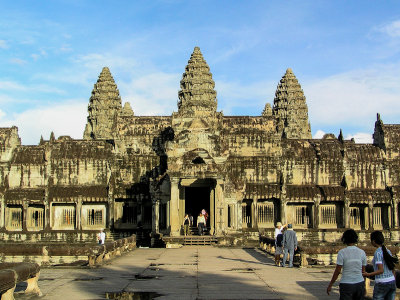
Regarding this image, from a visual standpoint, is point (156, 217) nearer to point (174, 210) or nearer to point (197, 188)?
point (174, 210)

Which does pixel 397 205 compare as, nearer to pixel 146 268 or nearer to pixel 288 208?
pixel 288 208

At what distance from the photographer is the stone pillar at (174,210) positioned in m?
38.7

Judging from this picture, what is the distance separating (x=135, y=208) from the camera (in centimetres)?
5028

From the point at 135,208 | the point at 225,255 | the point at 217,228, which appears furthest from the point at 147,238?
the point at 225,255

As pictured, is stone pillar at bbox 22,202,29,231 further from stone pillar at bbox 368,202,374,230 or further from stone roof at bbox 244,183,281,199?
stone pillar at bbox 368,202,374,230

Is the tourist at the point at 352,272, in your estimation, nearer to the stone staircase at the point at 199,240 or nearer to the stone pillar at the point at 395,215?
the stone staircase at the point at 199,240

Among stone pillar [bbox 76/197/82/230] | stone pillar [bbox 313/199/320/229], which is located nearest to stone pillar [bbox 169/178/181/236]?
stone pillar [bbox 76/197/82/230]

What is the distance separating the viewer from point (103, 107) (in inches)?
3679

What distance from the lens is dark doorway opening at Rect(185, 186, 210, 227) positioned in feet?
155

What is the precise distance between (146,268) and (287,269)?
18.5ft

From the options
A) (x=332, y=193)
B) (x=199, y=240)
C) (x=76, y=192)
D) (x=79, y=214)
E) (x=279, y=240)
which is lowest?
(x=199, y=240)

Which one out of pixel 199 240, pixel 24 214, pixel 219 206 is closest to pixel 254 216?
pixel 219 206

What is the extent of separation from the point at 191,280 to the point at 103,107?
75876mm

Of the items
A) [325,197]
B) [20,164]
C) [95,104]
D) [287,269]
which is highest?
[95,104]
